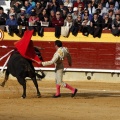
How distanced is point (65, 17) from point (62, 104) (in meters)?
6.53

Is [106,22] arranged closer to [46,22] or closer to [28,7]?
[46,22]

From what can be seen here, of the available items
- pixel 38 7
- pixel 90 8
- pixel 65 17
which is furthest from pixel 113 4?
pixel 38 7

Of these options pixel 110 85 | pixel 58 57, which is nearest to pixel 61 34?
pixel 110 85

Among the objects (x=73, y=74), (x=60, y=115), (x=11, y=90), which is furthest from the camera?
(x=73, y=74)

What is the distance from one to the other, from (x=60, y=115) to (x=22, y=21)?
8286mm

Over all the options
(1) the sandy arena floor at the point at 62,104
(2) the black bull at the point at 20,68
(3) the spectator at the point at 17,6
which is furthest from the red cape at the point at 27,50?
(3) the spectator at the point at 17,6

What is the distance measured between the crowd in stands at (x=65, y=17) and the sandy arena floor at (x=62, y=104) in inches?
83.5

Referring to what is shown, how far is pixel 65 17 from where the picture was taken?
19.1 meters

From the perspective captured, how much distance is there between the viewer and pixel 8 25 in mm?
19266

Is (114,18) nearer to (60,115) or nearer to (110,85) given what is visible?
(110,85)

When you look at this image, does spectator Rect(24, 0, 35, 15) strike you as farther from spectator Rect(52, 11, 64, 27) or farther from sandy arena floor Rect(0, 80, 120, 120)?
sandy arena floor Rect(0, 80, 120, 120)

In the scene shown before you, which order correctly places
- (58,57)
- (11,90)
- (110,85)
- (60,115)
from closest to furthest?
(60,115) → (58,57) → (11,90) → (110,85)

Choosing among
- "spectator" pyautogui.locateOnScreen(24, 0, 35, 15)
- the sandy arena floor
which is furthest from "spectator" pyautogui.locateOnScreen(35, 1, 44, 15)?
the sandy arena floor

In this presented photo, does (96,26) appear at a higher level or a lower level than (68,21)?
lower
